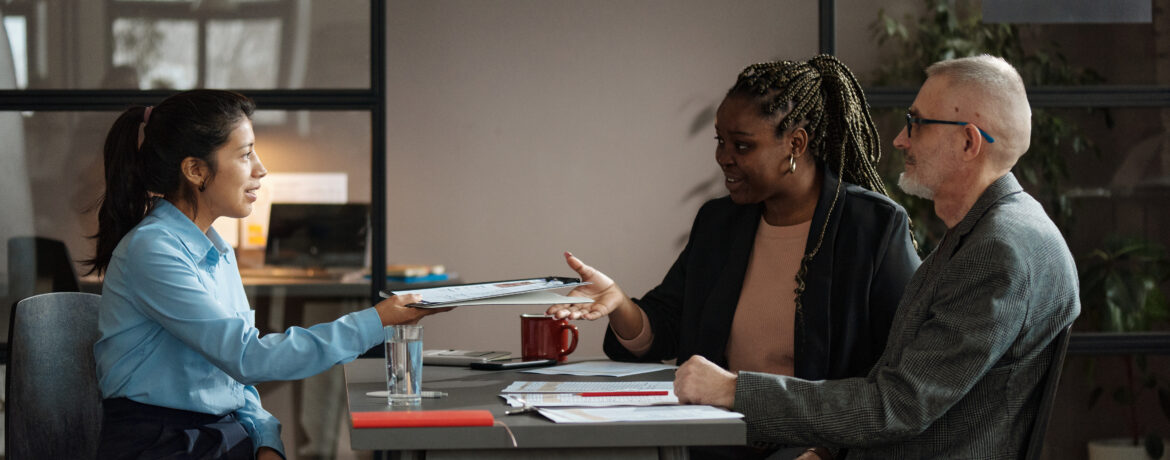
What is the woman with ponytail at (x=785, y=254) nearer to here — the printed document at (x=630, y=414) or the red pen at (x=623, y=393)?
the red pen at (x=623, y=393)

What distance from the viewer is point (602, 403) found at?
1680 millimetres

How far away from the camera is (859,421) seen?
178cm

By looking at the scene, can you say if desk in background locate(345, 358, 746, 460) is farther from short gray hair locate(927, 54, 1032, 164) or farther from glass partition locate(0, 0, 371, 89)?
glass partition locate(0, 0, 371, 89)

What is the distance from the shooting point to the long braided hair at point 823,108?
2.44 meters

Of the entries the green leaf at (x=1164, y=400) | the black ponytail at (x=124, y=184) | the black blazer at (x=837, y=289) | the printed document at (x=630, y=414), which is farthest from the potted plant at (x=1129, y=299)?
the black ponytail at (x=124, y=184)

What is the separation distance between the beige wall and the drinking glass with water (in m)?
3.71

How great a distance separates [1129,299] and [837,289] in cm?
194

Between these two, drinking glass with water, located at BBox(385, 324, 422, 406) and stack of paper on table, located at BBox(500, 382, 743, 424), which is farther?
drinking glass with water, located at BBox(385, 324, 422, 406)

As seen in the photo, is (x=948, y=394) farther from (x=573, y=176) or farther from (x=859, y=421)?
(x=573, y=176)

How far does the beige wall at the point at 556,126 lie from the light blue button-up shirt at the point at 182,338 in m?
3.46

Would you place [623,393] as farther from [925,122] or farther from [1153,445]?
[1153,445]

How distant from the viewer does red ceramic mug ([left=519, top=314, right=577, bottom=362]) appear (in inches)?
91.9

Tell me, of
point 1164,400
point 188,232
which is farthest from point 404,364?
point 1164,400

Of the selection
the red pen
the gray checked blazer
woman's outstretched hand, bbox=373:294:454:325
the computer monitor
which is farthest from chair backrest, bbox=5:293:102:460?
the computer monitor
